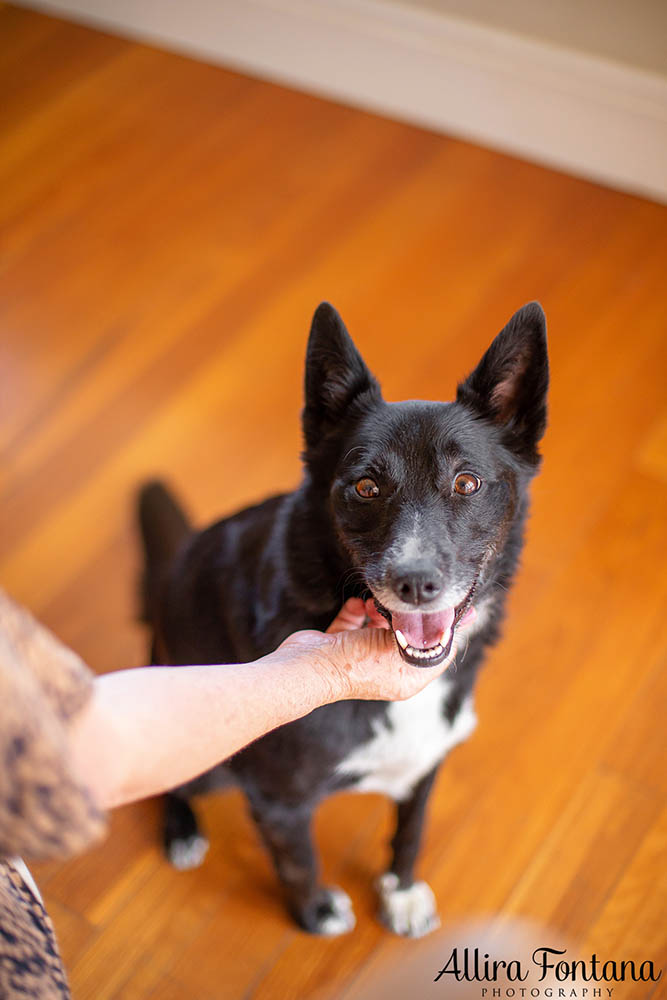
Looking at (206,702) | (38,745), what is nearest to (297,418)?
(206,702)

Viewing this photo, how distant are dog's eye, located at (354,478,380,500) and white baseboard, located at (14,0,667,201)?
6.99 feet

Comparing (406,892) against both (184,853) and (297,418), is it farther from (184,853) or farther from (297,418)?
(297,418)

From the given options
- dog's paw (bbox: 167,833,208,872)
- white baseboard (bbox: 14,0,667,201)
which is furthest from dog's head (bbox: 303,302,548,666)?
white baseboard (bbox: 14,0,667,201)

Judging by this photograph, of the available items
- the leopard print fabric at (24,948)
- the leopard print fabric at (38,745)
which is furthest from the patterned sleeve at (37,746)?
the leopard print fabric at (24,948)

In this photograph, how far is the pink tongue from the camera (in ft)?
3.84

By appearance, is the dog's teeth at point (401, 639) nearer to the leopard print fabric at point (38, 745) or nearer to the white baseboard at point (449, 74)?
the leopard print fabric at point (38, 745)

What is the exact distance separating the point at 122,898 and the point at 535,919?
81 centimetres

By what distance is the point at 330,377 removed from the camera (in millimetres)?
1313

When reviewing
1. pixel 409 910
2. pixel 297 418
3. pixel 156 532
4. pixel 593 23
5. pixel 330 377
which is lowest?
pixel 409 910

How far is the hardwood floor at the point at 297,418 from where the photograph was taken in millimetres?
1668

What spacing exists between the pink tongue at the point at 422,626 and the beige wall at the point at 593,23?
7.55 feet

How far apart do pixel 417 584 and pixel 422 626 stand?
94 millimetres

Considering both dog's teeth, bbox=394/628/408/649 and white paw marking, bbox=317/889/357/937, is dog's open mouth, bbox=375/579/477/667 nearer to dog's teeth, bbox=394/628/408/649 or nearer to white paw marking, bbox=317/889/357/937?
dog's teeth, bbox=394/628/408/649

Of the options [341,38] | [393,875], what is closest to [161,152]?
[341,38]
